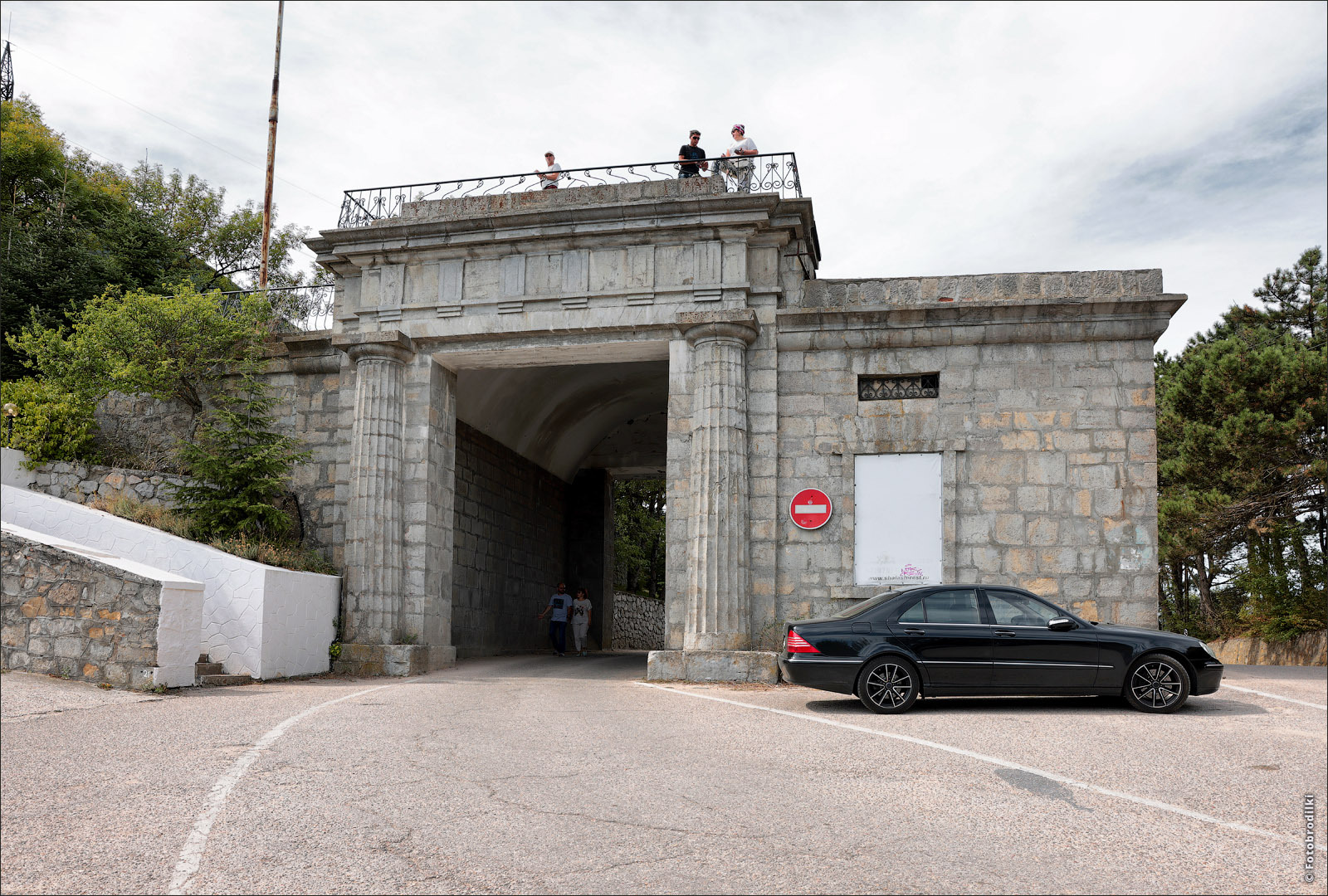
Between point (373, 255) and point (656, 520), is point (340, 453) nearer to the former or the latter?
point (373, 255)

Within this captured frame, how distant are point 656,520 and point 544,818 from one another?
36.0m

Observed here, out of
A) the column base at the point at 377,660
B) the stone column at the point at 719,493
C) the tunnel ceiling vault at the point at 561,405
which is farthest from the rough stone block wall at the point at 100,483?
the stone column at the point at 719,493

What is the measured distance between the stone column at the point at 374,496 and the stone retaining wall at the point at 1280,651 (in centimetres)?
1515

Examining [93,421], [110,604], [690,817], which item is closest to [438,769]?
[690,817]

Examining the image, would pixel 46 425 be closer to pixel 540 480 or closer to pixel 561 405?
pixel 561 405

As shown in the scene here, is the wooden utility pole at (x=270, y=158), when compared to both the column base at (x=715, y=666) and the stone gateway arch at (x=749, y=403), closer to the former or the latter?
the stone gateway arch at (x=749, y=403)

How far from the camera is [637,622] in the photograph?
1336 inches

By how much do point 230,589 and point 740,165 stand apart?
9.56 m

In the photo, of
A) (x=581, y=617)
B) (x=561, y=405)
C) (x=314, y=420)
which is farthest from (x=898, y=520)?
(x=581, y=617)

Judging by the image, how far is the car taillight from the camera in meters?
10.1

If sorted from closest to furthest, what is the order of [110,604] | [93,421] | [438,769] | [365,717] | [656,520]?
1. [438,769]
2. [365,717]
3. [110,604]
4. [93,421]
5. [656,520]

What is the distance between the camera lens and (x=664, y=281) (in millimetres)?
15344

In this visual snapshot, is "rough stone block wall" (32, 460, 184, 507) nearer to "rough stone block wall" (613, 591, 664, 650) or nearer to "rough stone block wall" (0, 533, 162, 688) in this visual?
"rough stone block wall" (0, 533, 162, 688)

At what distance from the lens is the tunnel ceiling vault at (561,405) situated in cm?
1894
